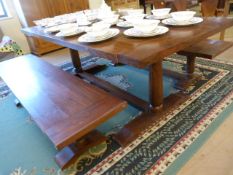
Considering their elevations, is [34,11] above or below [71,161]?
above

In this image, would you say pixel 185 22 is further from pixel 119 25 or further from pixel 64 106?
pixel 64 106

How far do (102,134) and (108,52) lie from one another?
684mm

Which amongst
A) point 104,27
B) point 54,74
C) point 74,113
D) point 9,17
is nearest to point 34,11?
point 9,17

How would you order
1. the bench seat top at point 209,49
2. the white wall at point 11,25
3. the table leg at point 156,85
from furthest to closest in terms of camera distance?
A: 1. the white wall at point 11,25
2. the bench seat top at point 209,49
3. the table leg at point 156,85

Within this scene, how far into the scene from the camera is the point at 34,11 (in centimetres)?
328

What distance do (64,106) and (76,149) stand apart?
1.13 ft

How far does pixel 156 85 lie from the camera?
1539 millimetres

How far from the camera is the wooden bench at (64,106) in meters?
1.06

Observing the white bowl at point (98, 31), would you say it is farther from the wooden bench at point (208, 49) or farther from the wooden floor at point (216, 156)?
the wooden floor at point (216, 156)

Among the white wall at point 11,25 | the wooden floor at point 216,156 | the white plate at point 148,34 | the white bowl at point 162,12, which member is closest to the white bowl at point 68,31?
the white plate at point 148,34

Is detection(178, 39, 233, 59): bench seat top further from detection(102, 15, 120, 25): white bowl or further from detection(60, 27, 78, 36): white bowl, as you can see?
detection(60, 27, 78, 36): white bowl

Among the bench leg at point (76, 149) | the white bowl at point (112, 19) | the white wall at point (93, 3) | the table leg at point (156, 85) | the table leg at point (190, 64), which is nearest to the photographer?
the bench leg at point (76, 149)

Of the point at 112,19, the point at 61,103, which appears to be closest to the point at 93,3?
the point at 112,19

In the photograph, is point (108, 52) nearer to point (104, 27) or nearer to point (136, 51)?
point (136, 51)
